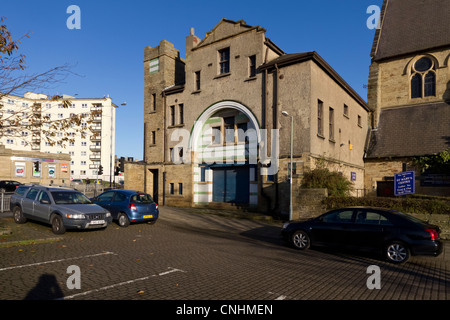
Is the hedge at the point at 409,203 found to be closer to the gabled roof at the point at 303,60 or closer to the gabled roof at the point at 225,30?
the gabled roof at the point at 303,60

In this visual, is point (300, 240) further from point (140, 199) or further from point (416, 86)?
point (416, 86)

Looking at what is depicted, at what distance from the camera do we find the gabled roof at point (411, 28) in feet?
86.8

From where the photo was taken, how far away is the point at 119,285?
614 cm

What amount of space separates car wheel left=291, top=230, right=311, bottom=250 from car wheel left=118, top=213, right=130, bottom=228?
23.8ft

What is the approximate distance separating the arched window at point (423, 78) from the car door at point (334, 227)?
71.7 feet

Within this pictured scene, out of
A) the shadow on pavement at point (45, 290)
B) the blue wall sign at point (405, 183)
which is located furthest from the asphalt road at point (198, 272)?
the blue wall sign at point (405, 183)

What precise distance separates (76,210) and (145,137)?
52.0 feet

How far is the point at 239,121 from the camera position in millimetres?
22016

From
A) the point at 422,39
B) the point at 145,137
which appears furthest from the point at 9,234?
the point at 422,39

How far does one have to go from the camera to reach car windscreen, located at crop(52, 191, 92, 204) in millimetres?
12234

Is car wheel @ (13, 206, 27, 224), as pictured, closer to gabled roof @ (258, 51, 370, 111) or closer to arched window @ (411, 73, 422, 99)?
gabled roof @ (258, 51, 370, 111)

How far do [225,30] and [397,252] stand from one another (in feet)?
60.3

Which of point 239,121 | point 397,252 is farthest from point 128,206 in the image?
point 239,121

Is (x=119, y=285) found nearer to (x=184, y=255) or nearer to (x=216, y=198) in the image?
(x=184, y=255)
